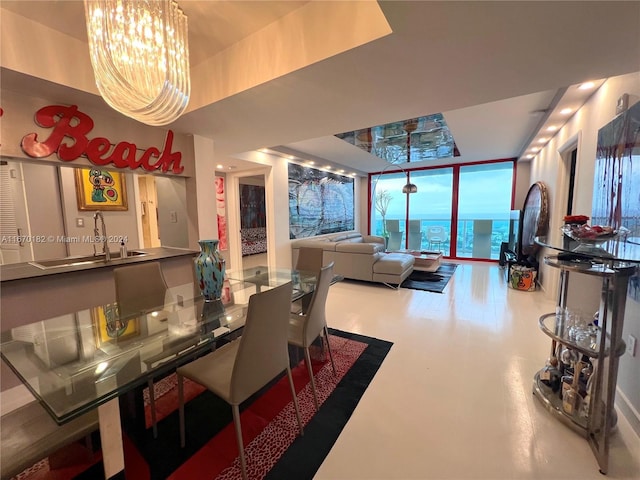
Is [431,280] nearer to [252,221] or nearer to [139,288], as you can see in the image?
[252,221]

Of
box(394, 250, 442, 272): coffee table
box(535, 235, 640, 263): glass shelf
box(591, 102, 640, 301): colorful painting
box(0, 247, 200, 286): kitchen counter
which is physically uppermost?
box(591, 102, 640, 301): colorful painting

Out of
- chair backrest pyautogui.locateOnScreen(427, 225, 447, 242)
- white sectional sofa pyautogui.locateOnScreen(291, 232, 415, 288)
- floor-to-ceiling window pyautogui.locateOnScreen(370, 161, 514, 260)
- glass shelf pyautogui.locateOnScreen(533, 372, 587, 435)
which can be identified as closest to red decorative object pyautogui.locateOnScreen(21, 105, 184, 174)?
white sectional sofa pyautogui.locateOnScreen(291, 232, 415, 288)

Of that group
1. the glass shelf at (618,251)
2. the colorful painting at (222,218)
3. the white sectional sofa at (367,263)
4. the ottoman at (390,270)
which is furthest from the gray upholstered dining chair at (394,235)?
the glass shelf at (618,251)

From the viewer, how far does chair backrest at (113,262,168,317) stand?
1.94 meters

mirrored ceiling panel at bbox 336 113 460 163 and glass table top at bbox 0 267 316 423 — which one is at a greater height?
mirrored ceiling panel at bbox 336 113 460 163

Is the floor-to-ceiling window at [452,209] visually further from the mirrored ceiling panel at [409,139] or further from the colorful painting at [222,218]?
the colorful painting at [222,218]

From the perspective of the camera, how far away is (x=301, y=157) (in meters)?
5.50

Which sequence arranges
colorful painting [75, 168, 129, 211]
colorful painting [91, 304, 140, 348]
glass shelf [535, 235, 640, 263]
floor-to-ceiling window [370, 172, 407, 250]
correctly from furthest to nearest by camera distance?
floor-to-ceiling window [370, 172, 407, 250]
colorful painting [75, 168, 129, 211]
colorful painting [91, 304, 140, 348]
glass shelf [535, 235, 640, 263]

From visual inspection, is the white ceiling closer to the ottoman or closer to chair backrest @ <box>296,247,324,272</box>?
chair backrest @ <box>296,247,324,272</box>

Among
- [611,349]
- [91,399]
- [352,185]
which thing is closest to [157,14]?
[91,399]

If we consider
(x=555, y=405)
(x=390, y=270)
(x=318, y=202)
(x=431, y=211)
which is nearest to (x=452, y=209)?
(x=431, y=211)

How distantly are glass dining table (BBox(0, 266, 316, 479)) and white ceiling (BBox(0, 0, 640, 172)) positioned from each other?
1696 millimetres

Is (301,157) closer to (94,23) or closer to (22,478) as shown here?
(94,23)

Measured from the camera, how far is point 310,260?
3.01m
